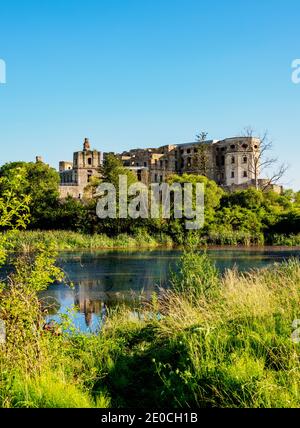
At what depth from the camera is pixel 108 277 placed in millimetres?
21656

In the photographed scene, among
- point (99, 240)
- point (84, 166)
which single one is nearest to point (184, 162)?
point (84, 166)

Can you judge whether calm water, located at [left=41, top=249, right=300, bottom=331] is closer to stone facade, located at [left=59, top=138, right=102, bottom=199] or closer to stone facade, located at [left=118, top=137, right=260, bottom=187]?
stone facade, located at [left=118, top=137, right=260, bottom=187]

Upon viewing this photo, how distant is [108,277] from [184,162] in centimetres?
5013

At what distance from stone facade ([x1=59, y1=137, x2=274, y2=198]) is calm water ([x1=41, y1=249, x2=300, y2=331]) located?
3132 centimetres

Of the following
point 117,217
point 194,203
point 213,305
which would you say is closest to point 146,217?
point 117,217

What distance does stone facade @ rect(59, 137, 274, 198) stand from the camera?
65062 mm

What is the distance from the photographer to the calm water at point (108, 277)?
14.6 m

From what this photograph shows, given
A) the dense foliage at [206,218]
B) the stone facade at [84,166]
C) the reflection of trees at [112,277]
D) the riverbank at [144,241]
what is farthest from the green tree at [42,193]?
the stone facade at [84,166]

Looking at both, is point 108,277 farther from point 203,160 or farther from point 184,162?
point 184,162

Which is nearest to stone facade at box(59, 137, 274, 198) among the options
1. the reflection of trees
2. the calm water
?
the calm water

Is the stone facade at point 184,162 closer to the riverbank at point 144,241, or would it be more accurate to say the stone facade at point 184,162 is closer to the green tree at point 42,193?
the green tree at point 42,193

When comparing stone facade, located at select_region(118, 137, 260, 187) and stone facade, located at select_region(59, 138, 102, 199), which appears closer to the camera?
stone facade, located at select_region(118, 137, 260, 187)
